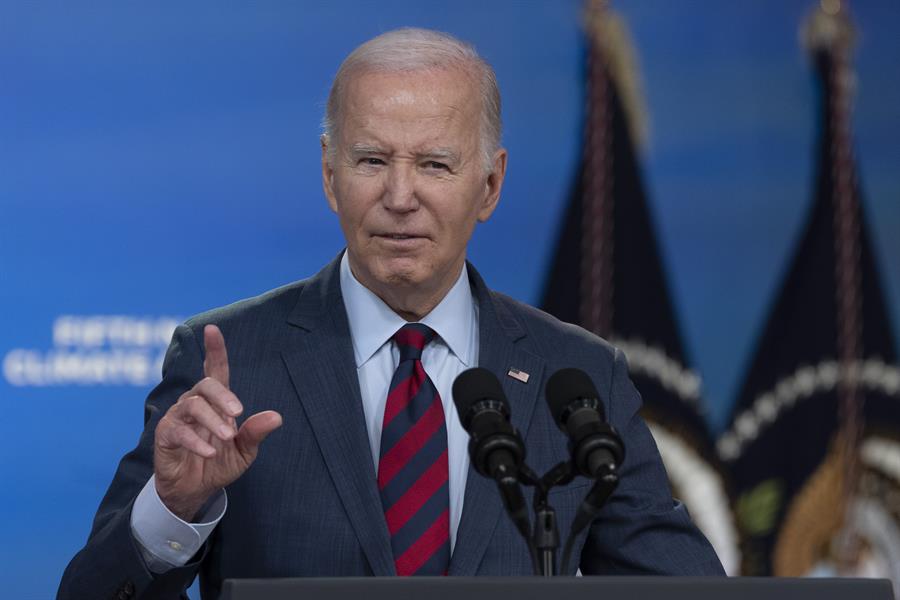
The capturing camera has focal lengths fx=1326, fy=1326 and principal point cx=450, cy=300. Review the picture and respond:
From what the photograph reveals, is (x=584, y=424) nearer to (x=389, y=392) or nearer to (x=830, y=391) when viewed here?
(x=389, y=392)

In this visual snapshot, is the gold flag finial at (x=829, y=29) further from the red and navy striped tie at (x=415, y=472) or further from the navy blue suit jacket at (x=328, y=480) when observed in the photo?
the red and navy striped tie at (x=415, y=472)

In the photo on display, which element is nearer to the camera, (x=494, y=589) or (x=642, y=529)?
(x=494, y=589)

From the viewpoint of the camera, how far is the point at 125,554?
5.84 ft

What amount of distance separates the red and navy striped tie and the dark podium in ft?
2.23

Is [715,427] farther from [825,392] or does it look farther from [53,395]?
[53,395]


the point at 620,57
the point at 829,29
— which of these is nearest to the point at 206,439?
the point at 620,57

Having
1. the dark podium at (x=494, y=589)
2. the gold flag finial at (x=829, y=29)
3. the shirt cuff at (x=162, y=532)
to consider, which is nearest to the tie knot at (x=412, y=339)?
the shirt cuff at (x=162, y=532)

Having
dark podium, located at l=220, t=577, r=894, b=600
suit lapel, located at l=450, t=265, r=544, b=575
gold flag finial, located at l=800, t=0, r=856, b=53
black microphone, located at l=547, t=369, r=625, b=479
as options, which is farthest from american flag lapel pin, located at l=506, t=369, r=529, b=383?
gold flag finial, located at l=800, t=0, r=856, b=53

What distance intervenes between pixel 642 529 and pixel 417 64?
81cm

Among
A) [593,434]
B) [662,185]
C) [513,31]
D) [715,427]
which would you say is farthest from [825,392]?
[593,434]

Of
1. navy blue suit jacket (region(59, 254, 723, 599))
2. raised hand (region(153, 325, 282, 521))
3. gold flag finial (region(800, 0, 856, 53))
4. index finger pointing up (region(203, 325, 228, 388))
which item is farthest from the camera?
gold flag finial (region(800, 0, 856, 53))

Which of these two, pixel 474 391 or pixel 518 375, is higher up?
pixel 518 375

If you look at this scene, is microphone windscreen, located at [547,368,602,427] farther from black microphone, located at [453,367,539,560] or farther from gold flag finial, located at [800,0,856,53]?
gold flag finial, located at [800,0,856,53]

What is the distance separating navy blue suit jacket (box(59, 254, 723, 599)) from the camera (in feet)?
6.30
